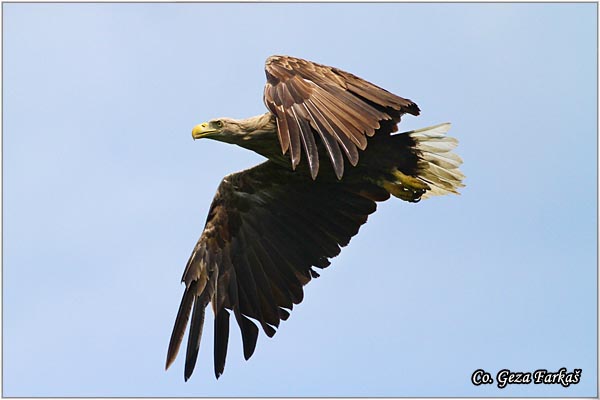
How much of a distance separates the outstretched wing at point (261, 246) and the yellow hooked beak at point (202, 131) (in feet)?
2.78

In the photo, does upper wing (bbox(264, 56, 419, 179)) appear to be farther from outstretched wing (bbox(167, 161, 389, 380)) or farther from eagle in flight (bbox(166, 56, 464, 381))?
outstretched wing (bbox(167, 161, 389, 380))

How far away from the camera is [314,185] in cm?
1131

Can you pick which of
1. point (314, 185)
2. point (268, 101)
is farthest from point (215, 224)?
point (268, 101)

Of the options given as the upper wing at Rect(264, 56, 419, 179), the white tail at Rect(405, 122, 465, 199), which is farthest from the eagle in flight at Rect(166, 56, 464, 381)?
the upper wing at Rect(264, 56, 419, 179)

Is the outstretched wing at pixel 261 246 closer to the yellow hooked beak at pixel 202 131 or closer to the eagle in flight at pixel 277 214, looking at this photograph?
the eagle in flight at pixel 277 214

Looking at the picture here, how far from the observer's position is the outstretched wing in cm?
1117

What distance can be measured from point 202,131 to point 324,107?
204 cm

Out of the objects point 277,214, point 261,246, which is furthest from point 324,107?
point 261,246

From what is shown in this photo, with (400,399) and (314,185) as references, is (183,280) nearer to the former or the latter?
(314,185)

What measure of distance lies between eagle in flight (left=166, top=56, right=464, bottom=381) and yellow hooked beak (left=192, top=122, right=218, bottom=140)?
0.04 ft

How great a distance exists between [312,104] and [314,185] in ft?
7.54

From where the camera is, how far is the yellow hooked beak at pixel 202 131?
10.7m

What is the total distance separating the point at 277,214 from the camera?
11.6 m

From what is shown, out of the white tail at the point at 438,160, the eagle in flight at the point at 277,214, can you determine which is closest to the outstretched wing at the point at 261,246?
the eagle in flight at the point at 277,214
